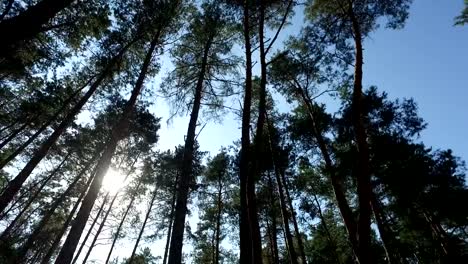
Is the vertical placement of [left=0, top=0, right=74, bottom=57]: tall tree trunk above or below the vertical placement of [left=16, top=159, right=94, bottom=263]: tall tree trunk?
below

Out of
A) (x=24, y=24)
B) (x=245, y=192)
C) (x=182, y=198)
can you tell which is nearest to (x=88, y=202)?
(x=182, y=198)

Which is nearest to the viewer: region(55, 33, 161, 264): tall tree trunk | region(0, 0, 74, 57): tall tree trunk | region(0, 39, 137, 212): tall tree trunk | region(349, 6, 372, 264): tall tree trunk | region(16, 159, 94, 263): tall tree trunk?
region(0, 0, 74, 57): tall tree trunk

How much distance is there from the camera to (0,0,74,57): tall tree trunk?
422 cm

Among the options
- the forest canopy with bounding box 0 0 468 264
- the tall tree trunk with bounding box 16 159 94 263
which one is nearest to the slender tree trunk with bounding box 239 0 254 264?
the forest canopy with bounding box 0 0 468 264

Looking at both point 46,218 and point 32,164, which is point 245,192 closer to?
point 32,164

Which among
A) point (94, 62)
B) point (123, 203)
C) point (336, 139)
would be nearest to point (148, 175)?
point (123, 203)

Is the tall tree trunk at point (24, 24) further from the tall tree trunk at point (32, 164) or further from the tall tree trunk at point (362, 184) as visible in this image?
the tall tree trunk at point (32, 164)

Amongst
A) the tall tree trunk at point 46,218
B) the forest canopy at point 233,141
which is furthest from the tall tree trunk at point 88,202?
the tall tree trunk at point 46,218

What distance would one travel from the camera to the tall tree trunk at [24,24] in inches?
166

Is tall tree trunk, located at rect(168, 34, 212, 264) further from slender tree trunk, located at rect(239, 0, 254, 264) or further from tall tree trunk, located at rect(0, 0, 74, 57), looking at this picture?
tall tree trunk, located at rect(0, 0, 74, 57)

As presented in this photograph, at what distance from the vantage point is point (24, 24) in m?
4.48

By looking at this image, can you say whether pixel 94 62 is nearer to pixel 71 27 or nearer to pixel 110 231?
pixel 71 27

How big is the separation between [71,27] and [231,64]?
7572mm

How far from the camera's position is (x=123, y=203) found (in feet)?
79.2
